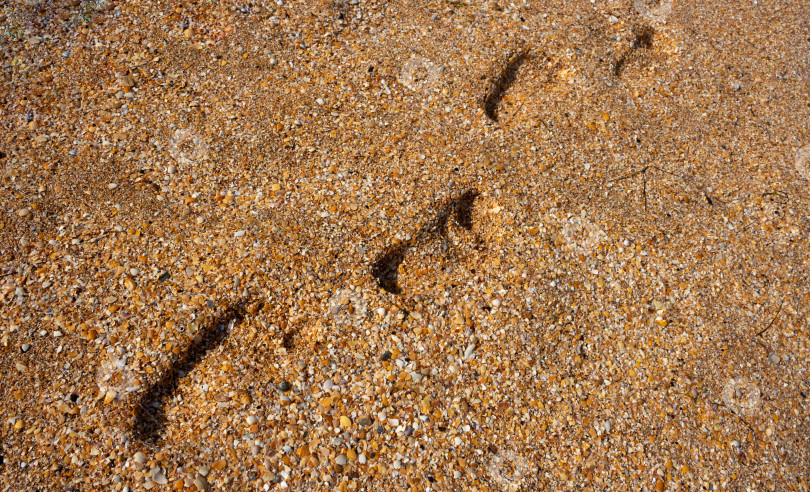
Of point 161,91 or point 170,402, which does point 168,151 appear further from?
point 170,402

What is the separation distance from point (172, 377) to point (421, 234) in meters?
1.55

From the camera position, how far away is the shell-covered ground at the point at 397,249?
8.54ft

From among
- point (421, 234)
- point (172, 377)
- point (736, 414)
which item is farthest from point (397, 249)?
point (736, 414)

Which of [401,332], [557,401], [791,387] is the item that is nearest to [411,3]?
[401,332]

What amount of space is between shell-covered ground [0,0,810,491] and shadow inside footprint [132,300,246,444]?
0.05ft

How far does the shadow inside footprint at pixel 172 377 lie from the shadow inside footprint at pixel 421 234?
782mm

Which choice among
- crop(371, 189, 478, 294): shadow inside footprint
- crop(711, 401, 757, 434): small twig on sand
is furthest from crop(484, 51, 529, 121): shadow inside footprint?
crop(711, 401, 757, 434): small twig on sand

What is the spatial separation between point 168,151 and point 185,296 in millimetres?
1006

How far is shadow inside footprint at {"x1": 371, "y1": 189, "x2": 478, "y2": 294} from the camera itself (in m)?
3.02

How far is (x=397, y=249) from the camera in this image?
307 centimetres

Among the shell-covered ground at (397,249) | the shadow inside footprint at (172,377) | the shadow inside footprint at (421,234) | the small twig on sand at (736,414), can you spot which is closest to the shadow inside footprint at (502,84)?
the shell-covered ground at (397,249)

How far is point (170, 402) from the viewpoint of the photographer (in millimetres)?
2643

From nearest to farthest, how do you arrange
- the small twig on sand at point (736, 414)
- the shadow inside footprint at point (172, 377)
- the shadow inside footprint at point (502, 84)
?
the shadow inside footprint at point (172, 377) < the small twig on sand at point (736, 414) < the shadow inside footprint at point (502, 84)

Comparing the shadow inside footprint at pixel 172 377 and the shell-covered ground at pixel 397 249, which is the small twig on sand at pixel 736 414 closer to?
the shell-covered ground at pixel 397 249
